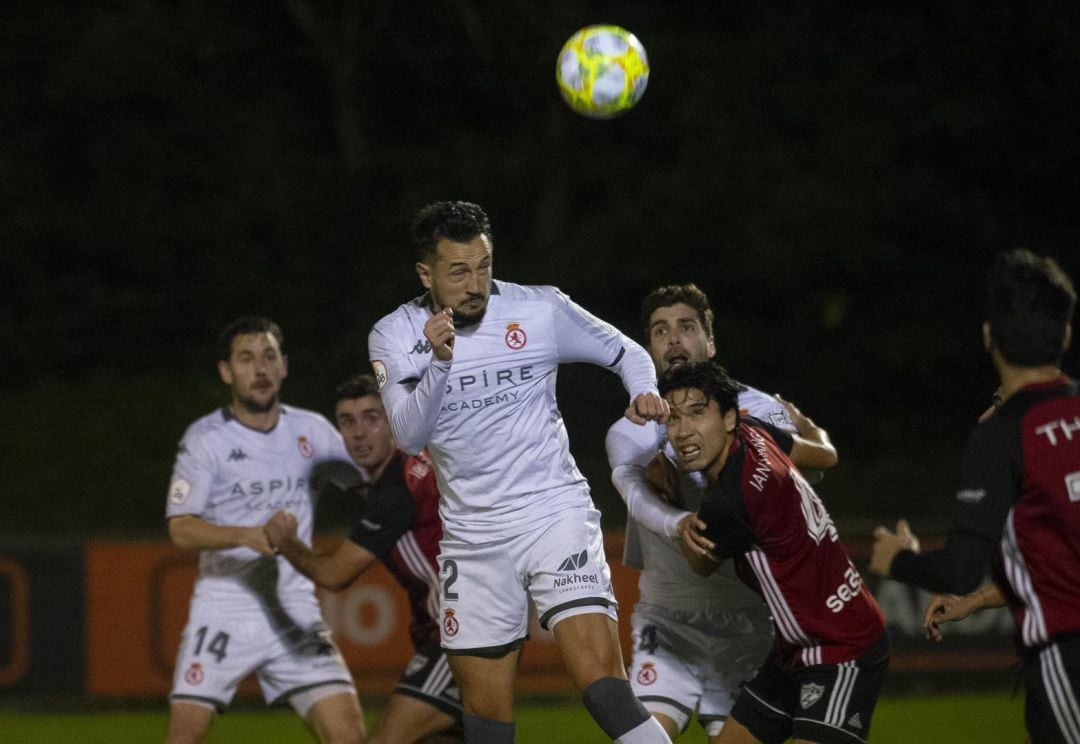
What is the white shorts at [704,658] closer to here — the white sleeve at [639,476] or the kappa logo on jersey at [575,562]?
the white sleeve at [639,476]

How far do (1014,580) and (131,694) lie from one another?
309 inches

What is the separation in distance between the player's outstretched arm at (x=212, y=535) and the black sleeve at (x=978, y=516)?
2.87m

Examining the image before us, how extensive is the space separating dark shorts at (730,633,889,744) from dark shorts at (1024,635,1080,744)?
0.88 m

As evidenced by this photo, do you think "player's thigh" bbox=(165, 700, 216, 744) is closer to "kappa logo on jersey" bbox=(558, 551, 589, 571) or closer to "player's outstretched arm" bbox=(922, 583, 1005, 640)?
"kappa logo on jersey" bbox=(558, 551, 589, 571)

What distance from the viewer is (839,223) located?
17.6 m

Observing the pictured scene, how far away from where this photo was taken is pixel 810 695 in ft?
16.6

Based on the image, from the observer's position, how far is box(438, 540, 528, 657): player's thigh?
5289 mm

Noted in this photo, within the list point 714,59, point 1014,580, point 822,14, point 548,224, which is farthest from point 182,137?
point 1014,580

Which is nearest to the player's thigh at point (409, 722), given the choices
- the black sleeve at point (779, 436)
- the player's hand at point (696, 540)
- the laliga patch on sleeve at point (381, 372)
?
the laliga patch on sleeve at point (381, 372)

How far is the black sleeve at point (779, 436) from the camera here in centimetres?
550

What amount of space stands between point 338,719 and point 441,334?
232 centimetres

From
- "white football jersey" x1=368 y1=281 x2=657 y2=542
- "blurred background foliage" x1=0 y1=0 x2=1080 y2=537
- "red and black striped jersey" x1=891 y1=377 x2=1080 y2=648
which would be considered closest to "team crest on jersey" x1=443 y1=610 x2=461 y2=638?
"white football jersey" x1=368 y1=281 x2=657 y2=542

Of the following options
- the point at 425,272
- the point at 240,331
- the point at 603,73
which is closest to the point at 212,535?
the point at 240,331

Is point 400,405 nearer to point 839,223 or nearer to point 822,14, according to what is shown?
point 839,223
